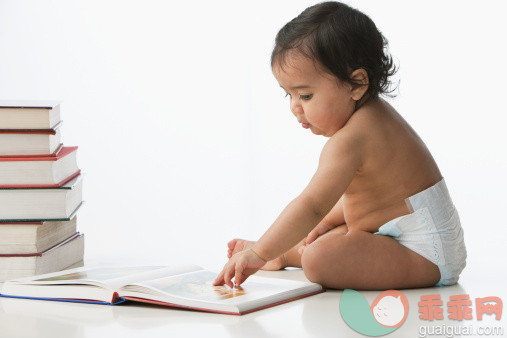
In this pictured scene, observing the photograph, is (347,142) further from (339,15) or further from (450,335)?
(450,335)

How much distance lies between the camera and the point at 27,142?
4.88 ft

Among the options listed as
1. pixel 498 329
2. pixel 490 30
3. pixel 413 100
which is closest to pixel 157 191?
pixel 413 100

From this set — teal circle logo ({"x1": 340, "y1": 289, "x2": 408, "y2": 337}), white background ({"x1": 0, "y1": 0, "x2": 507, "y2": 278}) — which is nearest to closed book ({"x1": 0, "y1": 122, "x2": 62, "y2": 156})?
teal circle logo ({"x1": 340, "y1": 289, "x2": 408, "y2": 337})

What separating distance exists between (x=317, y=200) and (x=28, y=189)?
64 centimetres

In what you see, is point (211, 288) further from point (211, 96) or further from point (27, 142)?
point (211, 96)

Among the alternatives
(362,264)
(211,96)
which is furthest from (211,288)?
(211,96)

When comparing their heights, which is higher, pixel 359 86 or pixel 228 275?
pixel 359 86

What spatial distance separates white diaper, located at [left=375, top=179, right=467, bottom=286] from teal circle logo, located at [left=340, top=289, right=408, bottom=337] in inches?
3.9

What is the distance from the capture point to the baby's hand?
1.18 meters

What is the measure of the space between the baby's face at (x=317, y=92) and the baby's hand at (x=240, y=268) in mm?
294

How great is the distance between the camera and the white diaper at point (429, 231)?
1.27 m

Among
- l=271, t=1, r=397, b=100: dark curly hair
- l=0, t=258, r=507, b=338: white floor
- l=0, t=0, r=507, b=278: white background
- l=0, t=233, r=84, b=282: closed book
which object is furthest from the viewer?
l=0, t=0, r=507, b=278: white background

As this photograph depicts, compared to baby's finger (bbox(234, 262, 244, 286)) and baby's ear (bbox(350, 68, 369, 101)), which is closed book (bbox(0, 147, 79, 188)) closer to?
baby's finger (bbox(234, 262, 244, 286))

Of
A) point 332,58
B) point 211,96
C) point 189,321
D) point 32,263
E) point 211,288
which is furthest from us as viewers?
point 211,96
